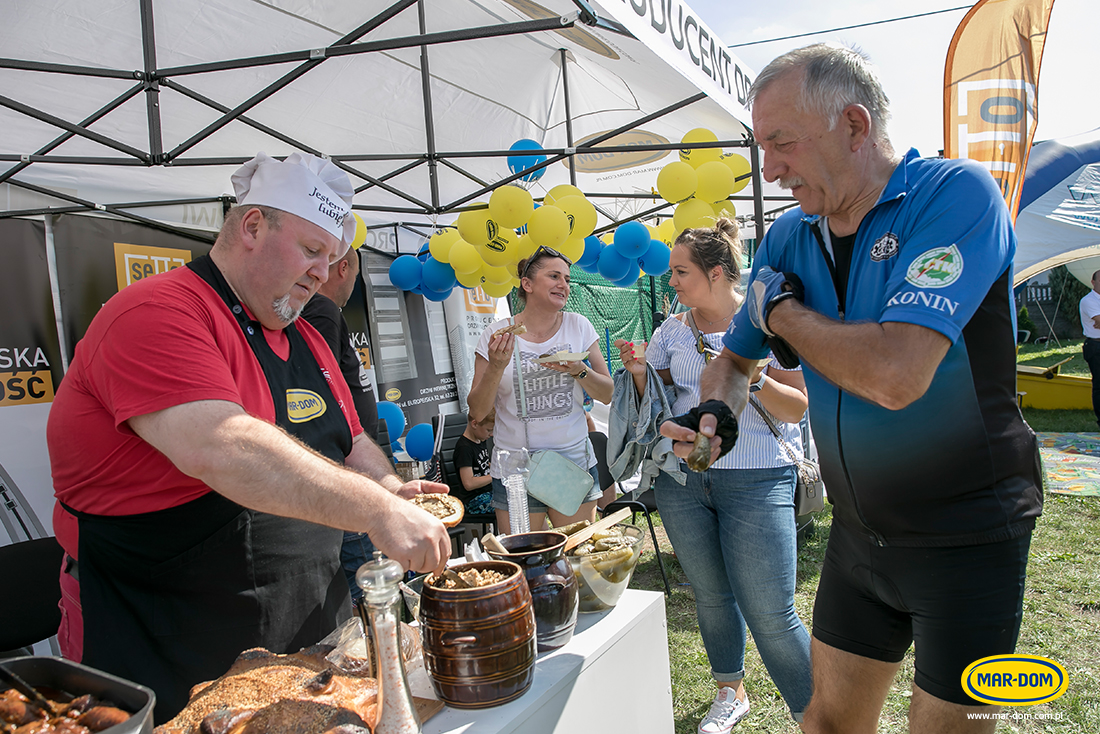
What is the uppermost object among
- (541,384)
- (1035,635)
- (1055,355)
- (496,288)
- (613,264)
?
(613,264)

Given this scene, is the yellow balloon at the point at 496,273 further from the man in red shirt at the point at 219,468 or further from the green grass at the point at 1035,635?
the man in red shirt at the point at 219,468

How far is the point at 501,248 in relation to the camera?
436cm

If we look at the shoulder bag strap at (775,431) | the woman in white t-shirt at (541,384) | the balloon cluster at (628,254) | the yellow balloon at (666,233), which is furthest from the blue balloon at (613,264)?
the shoulder bag strap at (775,431)

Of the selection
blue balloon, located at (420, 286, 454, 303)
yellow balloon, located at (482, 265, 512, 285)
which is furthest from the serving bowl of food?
blue balloon, located at (420, 286, 454, 303)

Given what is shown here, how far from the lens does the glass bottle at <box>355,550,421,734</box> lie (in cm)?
90

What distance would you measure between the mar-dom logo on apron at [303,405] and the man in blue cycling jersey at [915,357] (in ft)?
2.99

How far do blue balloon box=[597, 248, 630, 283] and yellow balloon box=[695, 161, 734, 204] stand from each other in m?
1.06

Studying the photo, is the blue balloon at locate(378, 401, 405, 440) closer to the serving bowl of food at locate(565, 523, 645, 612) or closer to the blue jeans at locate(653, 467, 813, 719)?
the blue jeans at locate(653, 467, 813, 719)

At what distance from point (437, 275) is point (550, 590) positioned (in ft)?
14.2

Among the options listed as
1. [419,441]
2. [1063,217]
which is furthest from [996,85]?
[1063,217]

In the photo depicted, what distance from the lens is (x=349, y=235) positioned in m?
1.92

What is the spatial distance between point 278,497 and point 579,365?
231 centimetres

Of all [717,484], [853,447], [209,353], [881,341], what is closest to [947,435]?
[853,447]

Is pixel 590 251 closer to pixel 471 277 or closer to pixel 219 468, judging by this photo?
pixel 471 277
